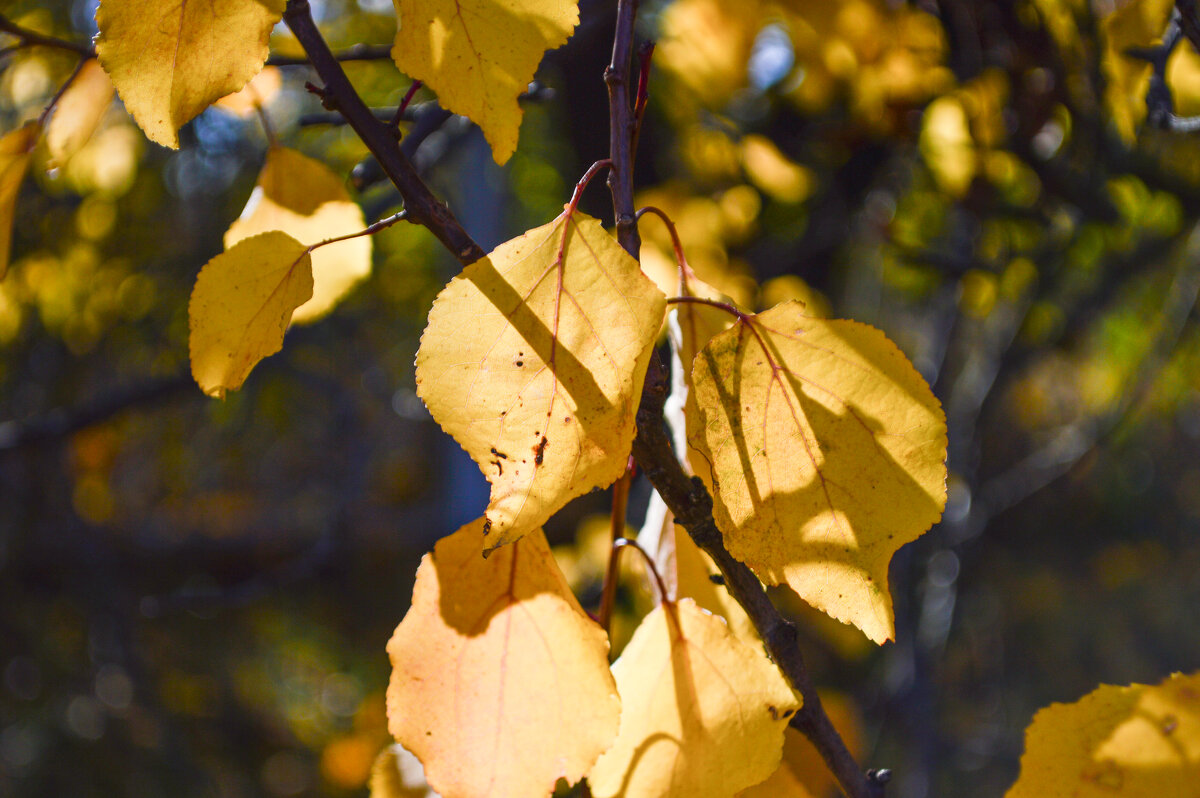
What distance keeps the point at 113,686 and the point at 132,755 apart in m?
0.47

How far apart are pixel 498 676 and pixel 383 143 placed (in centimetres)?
30

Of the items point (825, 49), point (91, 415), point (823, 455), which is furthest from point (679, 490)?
point (91, 415)

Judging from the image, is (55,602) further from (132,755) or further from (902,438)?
(902,438)

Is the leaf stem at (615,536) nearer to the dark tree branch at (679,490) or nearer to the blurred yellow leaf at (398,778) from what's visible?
the dark tree branch at (679,490)

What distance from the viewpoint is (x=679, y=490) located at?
420 mm

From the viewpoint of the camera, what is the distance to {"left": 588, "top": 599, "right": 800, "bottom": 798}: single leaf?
16.2 inches

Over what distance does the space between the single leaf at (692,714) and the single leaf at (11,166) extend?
0.46 meters

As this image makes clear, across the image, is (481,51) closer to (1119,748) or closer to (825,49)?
(1119,748)

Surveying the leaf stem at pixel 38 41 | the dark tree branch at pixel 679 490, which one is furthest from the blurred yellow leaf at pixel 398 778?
the leaf stem at pixel 38 41

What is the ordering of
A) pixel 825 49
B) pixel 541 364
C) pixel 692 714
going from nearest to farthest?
1. pixel 541 364
2. pixel 692 714
3. pixel 825 49

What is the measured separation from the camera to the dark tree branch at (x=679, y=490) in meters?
0.40

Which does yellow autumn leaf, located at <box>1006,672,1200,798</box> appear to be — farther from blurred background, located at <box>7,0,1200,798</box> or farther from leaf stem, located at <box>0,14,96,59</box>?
leaf stem, located at <box>0,14,96,59</box>

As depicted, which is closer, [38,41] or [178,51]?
[178,51]

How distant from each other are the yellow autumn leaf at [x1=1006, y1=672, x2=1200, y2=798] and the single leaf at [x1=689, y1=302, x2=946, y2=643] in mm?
217
